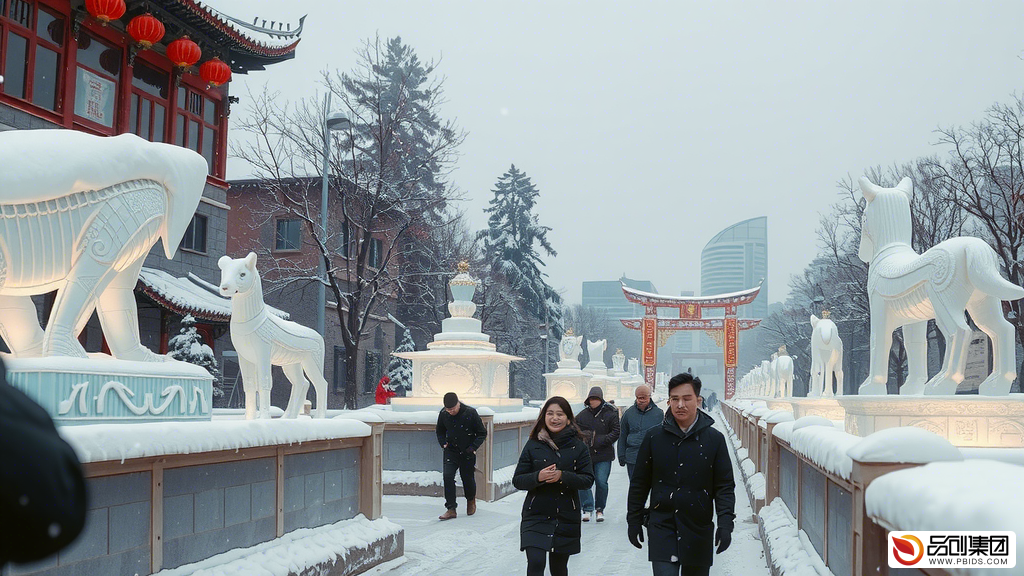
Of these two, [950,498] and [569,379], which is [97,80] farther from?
[950,498]

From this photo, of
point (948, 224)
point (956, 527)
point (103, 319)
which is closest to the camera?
point (956, 527)

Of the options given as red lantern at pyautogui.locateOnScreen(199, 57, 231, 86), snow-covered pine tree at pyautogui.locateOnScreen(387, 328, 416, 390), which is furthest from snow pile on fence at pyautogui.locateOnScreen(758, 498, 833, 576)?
snow-covered pine tree at pyautogui.locateOnScreen(387, 328, 416, 390)

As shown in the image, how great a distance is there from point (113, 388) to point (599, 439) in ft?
23.0

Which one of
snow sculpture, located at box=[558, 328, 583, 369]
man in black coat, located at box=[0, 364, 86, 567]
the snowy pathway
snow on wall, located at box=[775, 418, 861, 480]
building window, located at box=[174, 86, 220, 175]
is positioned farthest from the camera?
snow sculpture, located at box=[558, 328, 583, 369]

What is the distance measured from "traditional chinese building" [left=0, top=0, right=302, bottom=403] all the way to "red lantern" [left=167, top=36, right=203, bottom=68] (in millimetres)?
23

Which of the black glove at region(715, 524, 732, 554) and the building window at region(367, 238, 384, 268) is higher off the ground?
the building window at region(367, 238, 384, 268)

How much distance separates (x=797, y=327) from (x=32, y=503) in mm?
58270

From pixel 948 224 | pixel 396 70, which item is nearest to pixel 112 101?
pixel 948 224

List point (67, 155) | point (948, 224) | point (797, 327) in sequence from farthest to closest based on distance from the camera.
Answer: point (797, 327), point (948, 224), point (67, 155)

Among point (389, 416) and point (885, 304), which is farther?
point (389, 416)

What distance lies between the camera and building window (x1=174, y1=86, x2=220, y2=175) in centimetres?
2272

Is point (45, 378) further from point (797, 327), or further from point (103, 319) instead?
point (797, 327)

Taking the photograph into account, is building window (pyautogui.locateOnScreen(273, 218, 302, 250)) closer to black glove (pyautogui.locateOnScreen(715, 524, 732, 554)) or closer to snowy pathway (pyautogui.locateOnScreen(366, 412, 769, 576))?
snowy pathway (pyautogui.locateOnScreen(366, 412, 769, 576))

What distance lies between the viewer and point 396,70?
163 feet
